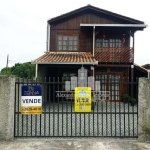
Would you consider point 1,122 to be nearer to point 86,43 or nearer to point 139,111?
point 139,111

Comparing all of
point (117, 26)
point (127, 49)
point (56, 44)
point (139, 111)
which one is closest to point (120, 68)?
point (127, 49)

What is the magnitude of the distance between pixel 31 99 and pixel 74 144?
1705 millimetres

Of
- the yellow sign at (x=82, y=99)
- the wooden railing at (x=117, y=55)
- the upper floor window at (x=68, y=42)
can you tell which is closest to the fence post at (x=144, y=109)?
the yellow sign at (x=82, y=99)

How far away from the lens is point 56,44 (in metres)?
15.1

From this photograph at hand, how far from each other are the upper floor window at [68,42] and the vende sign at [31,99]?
998 cm

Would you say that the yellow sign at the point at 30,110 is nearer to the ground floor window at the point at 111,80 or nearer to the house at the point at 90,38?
the house at the point at 90,38

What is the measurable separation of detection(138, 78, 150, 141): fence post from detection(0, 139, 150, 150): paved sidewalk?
9.6 inches

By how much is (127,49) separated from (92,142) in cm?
971

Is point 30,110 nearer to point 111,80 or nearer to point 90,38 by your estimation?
point 111,80

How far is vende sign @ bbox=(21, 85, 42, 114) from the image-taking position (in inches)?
211

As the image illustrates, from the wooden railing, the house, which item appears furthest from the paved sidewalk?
the house

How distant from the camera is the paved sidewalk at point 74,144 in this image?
15.5 feet

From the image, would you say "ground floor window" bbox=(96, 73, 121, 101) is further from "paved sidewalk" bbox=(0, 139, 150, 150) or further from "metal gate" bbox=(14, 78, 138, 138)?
"paved sidewalk" bbox=(0, 139, 150, 150)

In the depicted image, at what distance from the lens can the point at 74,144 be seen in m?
4.98
